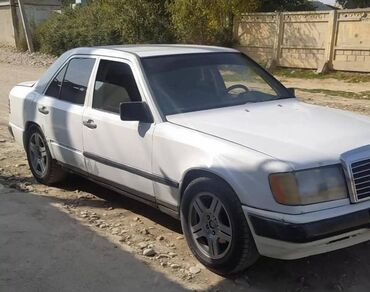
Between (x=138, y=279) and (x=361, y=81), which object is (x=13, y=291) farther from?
(x=361, y=81)

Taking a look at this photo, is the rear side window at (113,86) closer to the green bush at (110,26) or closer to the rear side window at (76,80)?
the rear side window at (76,80)

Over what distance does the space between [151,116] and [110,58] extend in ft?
3.28

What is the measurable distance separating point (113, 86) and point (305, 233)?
7.94 ft

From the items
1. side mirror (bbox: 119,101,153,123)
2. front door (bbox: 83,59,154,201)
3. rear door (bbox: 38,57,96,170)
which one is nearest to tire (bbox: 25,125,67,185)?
rear door (bbox: 38,57,96,170)

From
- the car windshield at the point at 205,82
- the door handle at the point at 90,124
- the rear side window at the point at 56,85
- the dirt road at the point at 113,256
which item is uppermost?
the car windshield at the point at 205,82

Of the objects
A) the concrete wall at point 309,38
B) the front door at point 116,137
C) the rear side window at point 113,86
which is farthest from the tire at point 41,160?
the concrete wall at point 309,38

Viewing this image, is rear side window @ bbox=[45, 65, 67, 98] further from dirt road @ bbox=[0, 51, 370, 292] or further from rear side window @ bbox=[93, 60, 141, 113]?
dirt road @ bbox=[0, 51, 370, 292]

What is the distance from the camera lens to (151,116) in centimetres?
436

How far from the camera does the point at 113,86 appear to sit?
4.93m

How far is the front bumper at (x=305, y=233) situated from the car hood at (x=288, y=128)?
1.24 feet

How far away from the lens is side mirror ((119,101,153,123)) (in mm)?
4320

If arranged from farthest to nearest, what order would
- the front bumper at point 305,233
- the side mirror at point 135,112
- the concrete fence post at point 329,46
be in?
the concrete fence post at point 329,46 < the side mirror at point 135,112 < the front bumper at point 305,233

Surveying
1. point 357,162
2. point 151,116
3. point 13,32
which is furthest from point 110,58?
point 13,32

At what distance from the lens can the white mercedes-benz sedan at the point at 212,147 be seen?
3.41 meters
